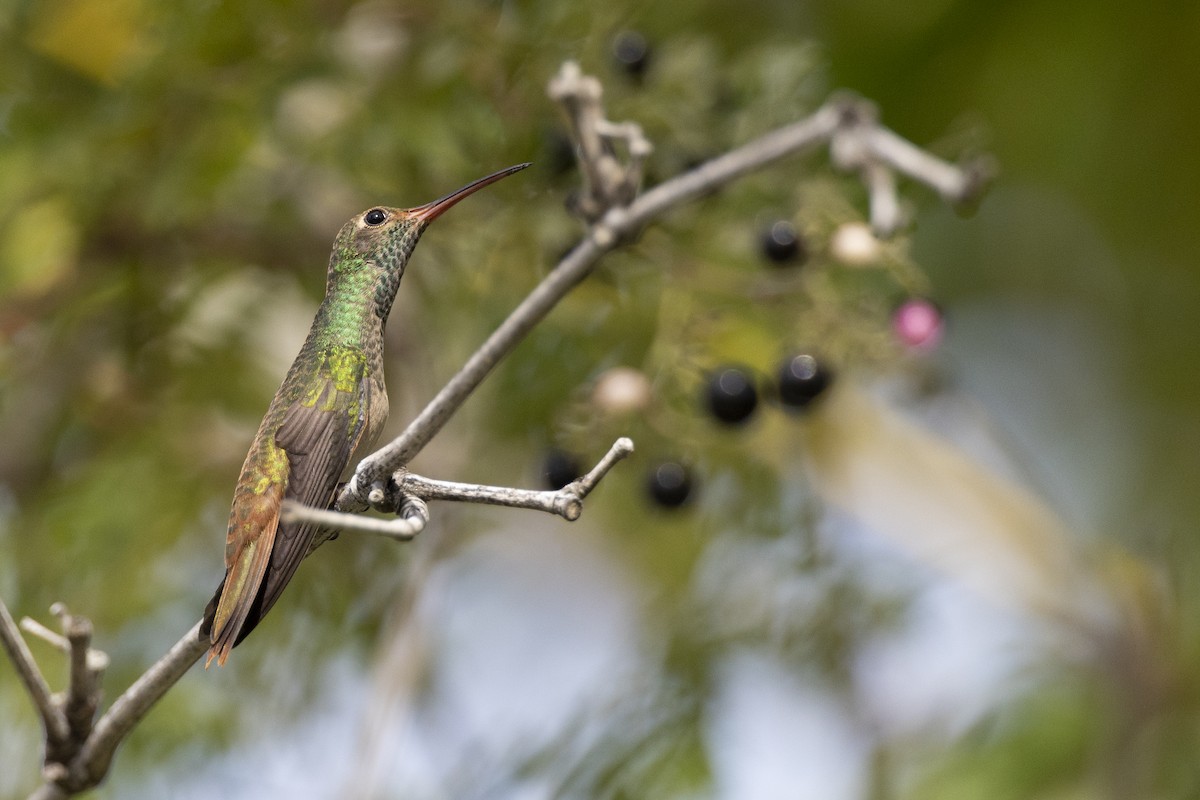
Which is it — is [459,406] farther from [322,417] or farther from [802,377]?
[802,377]

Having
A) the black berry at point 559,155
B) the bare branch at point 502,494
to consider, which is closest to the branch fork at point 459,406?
the bare branch at point 502,494

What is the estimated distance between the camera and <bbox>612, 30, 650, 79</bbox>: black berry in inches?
67.7

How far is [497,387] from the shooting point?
170cm

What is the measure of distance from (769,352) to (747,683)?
55cm

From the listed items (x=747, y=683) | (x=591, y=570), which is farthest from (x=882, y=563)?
(x=591, y=570)

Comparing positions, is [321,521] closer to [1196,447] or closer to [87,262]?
[87,262]

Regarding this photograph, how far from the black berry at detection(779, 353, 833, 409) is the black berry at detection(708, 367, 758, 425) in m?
0.04

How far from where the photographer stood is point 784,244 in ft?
5.10

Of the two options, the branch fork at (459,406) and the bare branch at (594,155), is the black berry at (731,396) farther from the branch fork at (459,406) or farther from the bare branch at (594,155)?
the bare branch at (594,155)

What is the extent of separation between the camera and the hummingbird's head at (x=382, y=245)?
1.74 feet

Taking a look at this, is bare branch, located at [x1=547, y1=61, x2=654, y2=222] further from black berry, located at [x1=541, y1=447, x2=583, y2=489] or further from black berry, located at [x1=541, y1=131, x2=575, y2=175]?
black berry, located at [x1=541, y1=131, x2=575, y2=175]

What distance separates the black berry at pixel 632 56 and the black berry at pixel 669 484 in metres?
0.57

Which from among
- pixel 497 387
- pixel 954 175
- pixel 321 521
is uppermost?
pixel 497 387

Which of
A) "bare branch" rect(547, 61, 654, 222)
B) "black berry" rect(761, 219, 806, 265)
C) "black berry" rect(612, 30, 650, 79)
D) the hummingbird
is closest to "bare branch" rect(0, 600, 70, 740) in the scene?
the hummingbird
